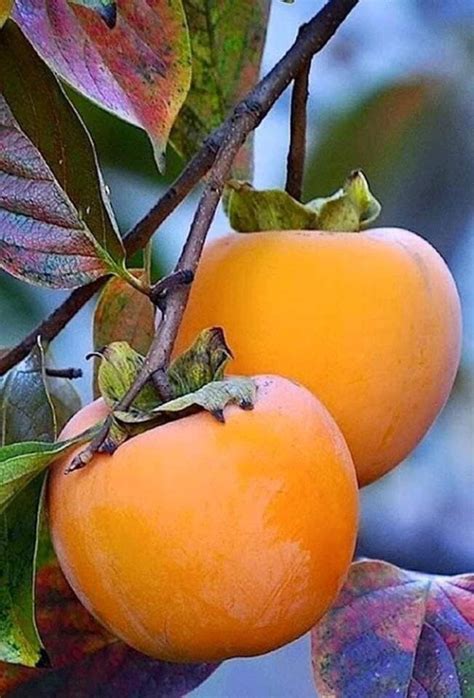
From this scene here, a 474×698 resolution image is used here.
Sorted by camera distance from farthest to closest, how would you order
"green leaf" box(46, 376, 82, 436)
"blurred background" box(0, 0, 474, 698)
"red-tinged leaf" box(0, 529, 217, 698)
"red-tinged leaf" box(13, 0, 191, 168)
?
"blurred background" box(0, 0, 474, 698)
"green leaf" box(46, 376, 82, 436)
"red-tinged leaf" box(0, 529, 217, 698)
"red-tinged leaf" box(13, 0, 191, 168)

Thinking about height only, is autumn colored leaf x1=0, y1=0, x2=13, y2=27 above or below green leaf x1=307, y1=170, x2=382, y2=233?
below

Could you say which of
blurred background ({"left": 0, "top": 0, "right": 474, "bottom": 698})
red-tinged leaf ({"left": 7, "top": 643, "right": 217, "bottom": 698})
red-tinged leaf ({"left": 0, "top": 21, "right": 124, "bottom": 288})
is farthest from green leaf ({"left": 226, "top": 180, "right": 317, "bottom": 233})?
blurred background ({"left": 0, "top": 0, "right": 474, "bottom": 698})

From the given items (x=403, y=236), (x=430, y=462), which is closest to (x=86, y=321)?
(x=430, y=462)

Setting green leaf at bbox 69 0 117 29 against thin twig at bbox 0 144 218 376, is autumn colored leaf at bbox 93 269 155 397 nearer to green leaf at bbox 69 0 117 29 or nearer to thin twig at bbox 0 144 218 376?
thin twig at bbox 0 144 218 376

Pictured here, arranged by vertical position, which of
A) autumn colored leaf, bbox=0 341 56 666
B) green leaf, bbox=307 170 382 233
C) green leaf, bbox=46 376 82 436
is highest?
green leaf, bbox=307 170 382 233

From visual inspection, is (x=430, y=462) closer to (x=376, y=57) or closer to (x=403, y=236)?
(x=376, y=57)

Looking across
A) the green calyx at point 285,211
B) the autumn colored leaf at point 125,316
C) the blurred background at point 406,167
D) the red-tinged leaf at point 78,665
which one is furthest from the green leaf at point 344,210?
the blurred background at point 406,167

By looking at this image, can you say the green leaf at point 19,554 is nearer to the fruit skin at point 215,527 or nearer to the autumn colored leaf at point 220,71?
the fruit skin at point 215,527

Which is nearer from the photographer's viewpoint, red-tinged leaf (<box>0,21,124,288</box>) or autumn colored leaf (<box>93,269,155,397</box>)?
red-tinged leaf (<box>0,21,124,288</box>)
